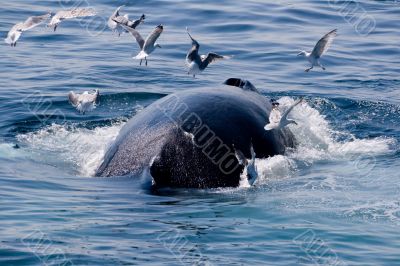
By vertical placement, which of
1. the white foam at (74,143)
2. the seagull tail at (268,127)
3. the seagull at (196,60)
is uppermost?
the seagull tail at (268,127)

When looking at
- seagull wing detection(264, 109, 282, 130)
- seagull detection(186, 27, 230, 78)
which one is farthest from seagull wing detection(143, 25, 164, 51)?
seagull wing detection(264, 109, 282, 130)

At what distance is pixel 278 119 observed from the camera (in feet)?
43.2

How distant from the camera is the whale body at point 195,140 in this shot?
11.8 metres

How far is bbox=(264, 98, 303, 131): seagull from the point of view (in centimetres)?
1280

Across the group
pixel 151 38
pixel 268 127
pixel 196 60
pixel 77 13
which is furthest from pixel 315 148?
pixel 77 13

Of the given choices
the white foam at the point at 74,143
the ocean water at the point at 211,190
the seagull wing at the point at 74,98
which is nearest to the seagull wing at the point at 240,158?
the ocean water at the point at 211,190

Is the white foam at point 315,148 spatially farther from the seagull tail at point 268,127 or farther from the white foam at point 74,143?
the white foam at point 74,143

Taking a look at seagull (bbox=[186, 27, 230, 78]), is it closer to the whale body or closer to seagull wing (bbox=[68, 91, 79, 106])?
seagull wing (bbox=[68, 91, 79, 106])

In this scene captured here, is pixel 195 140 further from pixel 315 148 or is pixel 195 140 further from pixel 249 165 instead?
pixel 315 148

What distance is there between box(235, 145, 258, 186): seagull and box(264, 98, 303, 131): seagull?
89 centimetres

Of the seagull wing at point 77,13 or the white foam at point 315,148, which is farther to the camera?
the seagull wing at point 77,13

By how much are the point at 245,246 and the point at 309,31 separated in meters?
18.4

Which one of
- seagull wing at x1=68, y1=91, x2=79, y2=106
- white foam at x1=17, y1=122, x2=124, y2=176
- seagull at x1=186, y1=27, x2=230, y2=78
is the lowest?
white foam at x1=17, y1=122, x2=124, y2=176

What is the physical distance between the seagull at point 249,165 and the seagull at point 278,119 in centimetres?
89
